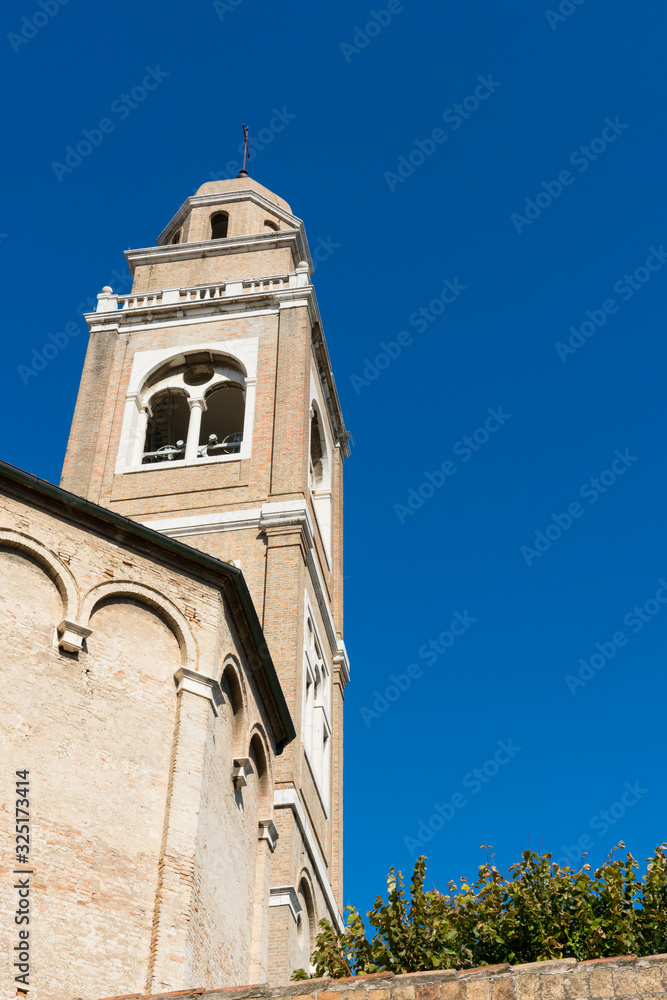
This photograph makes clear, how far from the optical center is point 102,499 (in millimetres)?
30422

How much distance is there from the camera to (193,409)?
1280 inches

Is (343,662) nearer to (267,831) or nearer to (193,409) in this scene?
(193,409)

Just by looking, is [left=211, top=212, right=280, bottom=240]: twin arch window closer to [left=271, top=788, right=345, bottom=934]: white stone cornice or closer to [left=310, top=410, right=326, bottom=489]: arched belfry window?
[left=310, top=410, right=326, bottom=489]: arched belfry window

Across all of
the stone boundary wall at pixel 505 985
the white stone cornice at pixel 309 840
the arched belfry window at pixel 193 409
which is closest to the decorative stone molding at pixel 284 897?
the white stone cornice at pixel 309 840

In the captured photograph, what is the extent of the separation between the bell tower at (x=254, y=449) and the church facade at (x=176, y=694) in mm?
73

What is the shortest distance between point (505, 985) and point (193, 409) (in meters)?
23.0

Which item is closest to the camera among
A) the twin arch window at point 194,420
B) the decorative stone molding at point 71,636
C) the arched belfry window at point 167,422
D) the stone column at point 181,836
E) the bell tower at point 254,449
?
the stone column at point 181,836

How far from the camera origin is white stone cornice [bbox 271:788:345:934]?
23331 millimetres

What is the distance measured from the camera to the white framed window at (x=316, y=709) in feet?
90.7

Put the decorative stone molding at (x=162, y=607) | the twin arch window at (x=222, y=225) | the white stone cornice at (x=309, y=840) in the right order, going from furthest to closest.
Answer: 1. the twin arch window at (x=222, y=225)
2. the white stone cornice at (x=309, y=840)
3. the decorative stone molding at (x=162, y=607)

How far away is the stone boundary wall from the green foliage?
4.49m

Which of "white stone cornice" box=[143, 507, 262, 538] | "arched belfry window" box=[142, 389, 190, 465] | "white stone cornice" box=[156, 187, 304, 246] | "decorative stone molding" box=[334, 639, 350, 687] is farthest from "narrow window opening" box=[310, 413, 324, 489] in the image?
"white stone cornice" box=[156, 187, 304, 246]

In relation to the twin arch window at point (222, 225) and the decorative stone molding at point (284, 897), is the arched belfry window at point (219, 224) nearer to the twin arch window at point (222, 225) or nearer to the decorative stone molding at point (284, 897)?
the twin arch window at point (222, 225)

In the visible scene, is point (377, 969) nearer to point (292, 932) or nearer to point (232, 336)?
point (292, 932)
